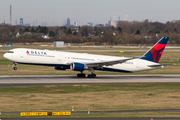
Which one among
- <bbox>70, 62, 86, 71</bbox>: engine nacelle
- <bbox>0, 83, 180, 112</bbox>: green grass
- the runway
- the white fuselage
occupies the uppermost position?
the white fuselage

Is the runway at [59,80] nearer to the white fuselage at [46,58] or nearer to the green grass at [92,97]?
the white fuselage at [46,58]

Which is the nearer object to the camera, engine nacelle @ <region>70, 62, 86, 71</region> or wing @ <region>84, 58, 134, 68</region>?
engine nacelle @ <region>70, 62, 86, 71</region>

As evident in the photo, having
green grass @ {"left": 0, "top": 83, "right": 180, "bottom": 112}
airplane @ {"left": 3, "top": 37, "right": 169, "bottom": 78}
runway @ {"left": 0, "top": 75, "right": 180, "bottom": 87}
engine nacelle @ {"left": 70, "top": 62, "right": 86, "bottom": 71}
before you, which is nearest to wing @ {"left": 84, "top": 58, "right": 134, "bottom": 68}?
airplane @ {"left": 3, "top": 37, "right": 169, "bottom": 78}

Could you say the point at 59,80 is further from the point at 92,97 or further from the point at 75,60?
the point at 92,97

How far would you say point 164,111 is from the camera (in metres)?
22.8

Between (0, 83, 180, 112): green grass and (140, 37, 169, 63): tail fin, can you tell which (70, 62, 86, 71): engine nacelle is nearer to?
(0, 83, 180, 112): green grass

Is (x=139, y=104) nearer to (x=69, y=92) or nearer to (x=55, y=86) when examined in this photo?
(x=69, y=92)

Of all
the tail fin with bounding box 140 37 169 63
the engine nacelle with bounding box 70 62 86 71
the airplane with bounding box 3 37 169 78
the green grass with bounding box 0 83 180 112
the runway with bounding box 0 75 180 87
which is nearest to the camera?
the green grass with bounding box 0 83 180 112

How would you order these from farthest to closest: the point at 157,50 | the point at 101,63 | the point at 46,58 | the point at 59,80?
the point at 157,50 < the point at 101,63 < the point at 46,58 < the point at 59,80

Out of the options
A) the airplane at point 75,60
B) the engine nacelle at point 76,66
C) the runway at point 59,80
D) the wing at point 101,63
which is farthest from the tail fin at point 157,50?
the engine nacelle at point 76,66

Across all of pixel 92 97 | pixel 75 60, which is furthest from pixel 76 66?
pixel 92 97

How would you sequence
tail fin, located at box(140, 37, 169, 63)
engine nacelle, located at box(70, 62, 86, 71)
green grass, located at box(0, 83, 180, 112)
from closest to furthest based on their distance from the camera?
1. green grass, located at box(0, 83, 180, 112)
2. engine nacelle, located at box(70, 62, 86, 71)
3. tail fin, located at box(140, 37, 169, 63)

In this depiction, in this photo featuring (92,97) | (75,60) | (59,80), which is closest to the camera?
Answer: (92,97)

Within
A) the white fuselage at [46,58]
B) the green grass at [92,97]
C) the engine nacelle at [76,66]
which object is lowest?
the green grass at [92,97]
